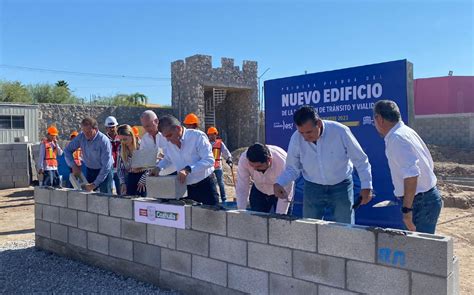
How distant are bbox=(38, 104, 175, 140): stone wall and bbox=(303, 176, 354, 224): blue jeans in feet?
59.1

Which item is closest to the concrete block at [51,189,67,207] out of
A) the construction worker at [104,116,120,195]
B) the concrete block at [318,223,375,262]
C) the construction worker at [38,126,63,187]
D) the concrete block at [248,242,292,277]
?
the construction worker at [104,116,120,195]

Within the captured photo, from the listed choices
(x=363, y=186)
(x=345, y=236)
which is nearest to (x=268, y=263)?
(x=345, y=236)

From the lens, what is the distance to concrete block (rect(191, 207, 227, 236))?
12.0 ft

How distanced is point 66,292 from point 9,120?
1449 cm

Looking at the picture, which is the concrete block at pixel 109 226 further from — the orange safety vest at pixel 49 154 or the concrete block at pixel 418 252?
the orange safety vest at pixel 49 154

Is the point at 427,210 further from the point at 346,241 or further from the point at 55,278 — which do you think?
the point at 55,278

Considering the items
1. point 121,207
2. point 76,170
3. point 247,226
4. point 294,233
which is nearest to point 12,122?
point 76,170

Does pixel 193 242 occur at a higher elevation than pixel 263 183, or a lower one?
lower

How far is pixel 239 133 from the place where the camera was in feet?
85.7

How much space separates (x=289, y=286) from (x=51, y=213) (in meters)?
3.46

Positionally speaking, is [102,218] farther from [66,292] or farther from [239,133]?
[239,133]

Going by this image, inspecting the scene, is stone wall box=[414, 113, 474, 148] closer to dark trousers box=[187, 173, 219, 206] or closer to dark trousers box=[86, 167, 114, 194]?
dark trousers box=[86, 167, 114, 194]

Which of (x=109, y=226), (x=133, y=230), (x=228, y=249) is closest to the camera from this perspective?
(x=228, y=249)

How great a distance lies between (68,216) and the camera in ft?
16.9
